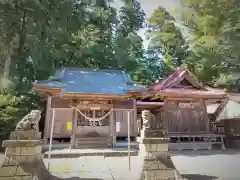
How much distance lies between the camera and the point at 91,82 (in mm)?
14031

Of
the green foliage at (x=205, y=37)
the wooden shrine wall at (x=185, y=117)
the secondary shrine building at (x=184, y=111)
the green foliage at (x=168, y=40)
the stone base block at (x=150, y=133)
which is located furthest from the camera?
the green foliage at (x=168, y=40)

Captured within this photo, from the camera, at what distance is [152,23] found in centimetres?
2861

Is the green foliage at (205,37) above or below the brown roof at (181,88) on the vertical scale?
above

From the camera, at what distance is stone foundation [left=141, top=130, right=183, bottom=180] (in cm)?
544

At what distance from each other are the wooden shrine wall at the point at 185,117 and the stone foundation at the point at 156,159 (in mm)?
8072

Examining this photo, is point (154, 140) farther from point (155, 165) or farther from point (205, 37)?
point (205, 37)

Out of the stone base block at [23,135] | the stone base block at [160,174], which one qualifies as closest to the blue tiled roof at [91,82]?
the stone base block at [23,135]

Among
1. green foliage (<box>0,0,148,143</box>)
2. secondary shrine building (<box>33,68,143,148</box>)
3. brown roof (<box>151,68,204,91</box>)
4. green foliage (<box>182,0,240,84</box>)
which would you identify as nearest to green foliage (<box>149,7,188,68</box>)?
green foliage (<box>0,0,148,143</box>)

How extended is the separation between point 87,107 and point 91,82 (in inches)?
75.3

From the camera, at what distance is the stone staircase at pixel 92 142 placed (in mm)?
12164

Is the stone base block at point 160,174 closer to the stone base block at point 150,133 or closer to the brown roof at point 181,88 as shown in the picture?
the stone base block at point 150,133

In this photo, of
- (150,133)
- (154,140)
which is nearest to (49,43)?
(150,133)

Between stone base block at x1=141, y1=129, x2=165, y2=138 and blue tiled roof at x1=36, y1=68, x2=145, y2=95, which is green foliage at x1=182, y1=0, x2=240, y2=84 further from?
stone base block at x1=141, y1=129, x2=165, y2=138

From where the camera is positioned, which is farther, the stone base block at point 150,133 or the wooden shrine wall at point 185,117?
the wooden shrine wall at point 185,117
